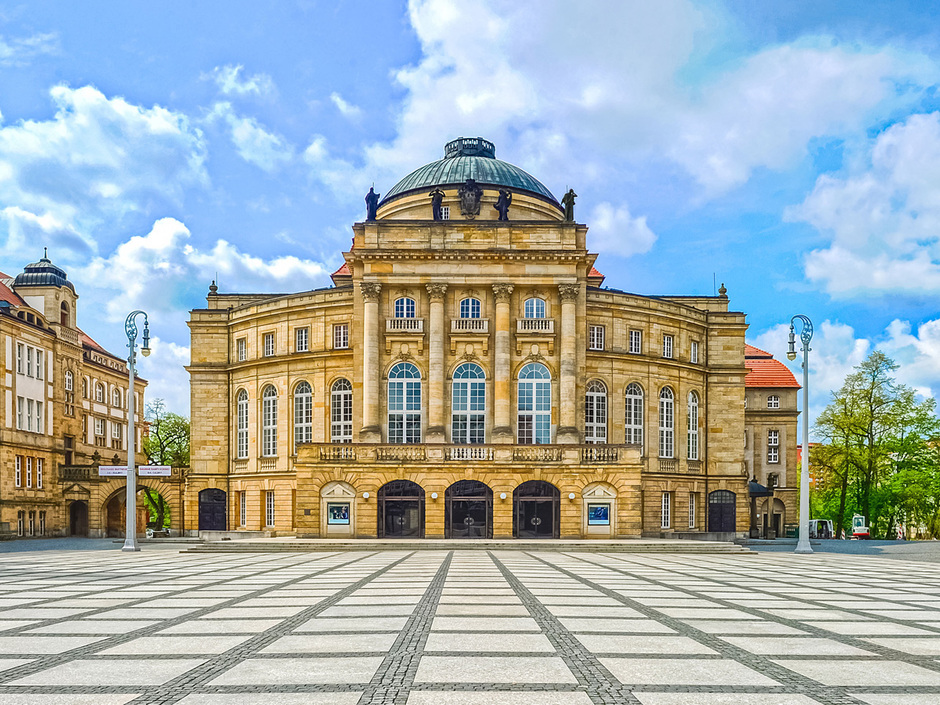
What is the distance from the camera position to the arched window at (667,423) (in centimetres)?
6278

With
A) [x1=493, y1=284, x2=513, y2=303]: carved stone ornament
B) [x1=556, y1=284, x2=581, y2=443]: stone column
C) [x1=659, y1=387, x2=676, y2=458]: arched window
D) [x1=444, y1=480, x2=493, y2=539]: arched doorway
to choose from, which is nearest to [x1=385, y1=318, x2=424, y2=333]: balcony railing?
[x1=493, y1=284, x2=513, y2=303]: carved stone ornament

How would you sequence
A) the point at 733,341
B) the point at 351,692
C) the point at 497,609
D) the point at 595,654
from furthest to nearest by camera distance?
the point at 733,341 < the point at 497,609 < the point at 595,654 < the point at 351,692

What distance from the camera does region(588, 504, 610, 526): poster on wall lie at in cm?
5019

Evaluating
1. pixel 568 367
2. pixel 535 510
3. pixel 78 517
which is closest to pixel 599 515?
pixel 535 510

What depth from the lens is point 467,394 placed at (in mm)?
55656

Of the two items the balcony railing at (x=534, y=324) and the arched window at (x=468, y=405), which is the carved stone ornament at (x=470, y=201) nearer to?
the balcony railing at (x=534, y=324)

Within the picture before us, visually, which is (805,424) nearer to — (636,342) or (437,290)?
(636,342)

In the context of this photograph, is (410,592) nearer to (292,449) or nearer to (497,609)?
(497,609)

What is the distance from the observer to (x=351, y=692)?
913 centimetres

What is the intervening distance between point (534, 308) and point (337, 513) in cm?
1791

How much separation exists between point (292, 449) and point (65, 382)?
2885 centimetres

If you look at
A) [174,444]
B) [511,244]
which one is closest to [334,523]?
[511,244]

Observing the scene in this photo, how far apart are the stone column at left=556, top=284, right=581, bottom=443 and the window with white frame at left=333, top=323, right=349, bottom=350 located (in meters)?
15.4

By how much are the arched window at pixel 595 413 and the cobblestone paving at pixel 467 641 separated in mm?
34694
